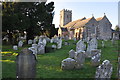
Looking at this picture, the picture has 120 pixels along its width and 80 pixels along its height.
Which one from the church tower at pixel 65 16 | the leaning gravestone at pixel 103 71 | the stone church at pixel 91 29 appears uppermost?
the church tower at pixel 65 16

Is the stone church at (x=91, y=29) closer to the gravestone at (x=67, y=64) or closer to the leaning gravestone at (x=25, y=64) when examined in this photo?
the gravestone at (x=67, y=64)

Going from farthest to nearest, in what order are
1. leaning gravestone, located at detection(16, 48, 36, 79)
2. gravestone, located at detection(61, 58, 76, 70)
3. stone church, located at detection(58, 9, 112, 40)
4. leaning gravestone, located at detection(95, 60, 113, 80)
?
stone church, located at detection(58, 9, 112, 40)
gravestone, located at detection(61, 58, 76, 70)
leaning gravestone, located at detection(95, 60, 113, 80)
leaning gravestone, located at detection(16, 48, 36, 79)

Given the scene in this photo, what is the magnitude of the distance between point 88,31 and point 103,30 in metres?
7.04

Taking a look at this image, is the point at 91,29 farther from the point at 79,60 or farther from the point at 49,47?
the point at 79,60

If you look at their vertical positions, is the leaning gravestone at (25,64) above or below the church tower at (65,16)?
below

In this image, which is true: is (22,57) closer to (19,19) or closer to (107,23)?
(19,19)

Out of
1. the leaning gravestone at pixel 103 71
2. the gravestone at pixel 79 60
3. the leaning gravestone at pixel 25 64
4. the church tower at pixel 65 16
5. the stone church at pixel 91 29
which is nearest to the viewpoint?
the leaning gravestone at pixel 25 64

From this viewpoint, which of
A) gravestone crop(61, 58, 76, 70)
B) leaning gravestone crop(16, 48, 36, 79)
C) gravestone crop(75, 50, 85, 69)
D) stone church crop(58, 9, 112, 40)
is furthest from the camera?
stone church crop(58, 9, 112, 40)

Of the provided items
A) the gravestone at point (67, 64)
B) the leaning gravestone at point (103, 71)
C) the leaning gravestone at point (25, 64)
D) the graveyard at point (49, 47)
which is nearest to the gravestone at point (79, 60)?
the graveyard at point (49, 47)

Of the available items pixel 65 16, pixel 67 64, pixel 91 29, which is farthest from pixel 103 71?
pixel 65 16

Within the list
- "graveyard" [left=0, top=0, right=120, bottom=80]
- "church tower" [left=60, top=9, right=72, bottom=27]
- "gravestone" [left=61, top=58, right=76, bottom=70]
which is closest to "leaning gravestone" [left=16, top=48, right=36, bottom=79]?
"graveyard" [left=0, top=0, right=120, bottom=80]

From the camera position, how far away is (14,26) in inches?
1017

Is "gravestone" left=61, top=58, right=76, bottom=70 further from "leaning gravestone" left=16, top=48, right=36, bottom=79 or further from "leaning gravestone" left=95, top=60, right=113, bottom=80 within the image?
"leaning gravestone" left=16, top=48, right=36, bottom=79

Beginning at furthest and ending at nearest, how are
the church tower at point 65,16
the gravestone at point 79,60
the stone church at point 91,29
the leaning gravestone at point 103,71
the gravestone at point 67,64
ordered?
Result: the church tower at point 65,16, the stone church at point 91,29, the gravestone at point 79,60, the gravestone at point 67,64, the leaning gravestone at point 103,71
